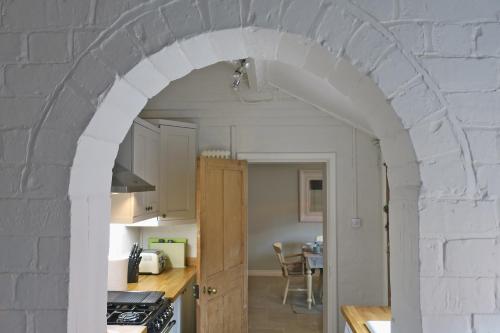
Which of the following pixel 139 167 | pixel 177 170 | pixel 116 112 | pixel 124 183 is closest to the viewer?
pixel 116 112

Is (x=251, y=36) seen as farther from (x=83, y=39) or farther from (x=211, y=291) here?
(x=211, y=291)

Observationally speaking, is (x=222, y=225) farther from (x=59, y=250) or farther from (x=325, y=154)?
(x=59, y=250)

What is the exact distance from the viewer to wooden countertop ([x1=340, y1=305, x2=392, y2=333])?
195 centimetres

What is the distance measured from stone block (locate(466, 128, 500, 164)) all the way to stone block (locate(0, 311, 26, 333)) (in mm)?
1016

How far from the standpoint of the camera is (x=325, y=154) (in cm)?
329

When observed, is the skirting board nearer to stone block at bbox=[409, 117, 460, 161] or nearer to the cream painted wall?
the cream painted wall

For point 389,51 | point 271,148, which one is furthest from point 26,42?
point 271,148

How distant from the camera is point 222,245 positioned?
2938 mm

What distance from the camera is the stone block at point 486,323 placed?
2.35 feet

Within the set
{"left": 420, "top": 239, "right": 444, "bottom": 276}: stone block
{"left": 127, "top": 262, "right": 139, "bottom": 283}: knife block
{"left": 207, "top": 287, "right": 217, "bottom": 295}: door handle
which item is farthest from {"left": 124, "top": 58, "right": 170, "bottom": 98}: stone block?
{"left": 127, "top": 262, "right": 139, "bottom": 283}: knife block

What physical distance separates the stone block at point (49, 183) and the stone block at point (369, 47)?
2.21 feet

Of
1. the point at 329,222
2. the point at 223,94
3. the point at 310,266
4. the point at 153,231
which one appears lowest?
the point at 310,266

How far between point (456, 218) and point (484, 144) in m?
0.17

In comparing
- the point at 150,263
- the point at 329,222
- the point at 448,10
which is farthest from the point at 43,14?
the point at 329,222
